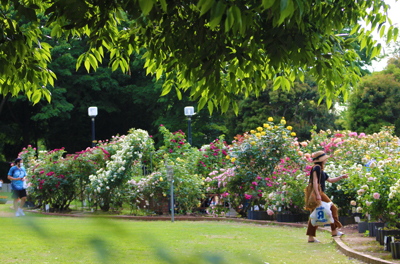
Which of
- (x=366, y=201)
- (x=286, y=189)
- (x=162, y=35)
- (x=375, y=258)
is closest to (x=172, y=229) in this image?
(x=286, y=189)

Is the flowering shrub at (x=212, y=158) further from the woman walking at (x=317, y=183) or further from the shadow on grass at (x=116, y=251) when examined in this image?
the shadow on grass at (x=116, y=251)

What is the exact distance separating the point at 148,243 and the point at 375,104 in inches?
1282

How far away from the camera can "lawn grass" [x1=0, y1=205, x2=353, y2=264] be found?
733 millimetres

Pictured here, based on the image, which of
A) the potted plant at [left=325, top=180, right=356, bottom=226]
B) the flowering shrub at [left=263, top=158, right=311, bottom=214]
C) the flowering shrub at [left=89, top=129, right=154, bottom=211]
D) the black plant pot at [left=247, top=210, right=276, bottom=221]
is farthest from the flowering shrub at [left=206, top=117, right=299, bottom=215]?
the flowering shrub at [left=89, top=129, right=154, bottom=211]

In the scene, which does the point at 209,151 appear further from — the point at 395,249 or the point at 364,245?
the point at 395,249

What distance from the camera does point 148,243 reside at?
2.68 ft

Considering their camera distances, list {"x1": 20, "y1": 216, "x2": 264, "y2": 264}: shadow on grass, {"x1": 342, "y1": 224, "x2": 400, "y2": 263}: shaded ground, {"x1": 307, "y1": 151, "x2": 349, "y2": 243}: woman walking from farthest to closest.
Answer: {"x1": 307, "y1": 151, "x2": 349, "y2": 243}: woman walking
{"x1": 342, "y1": 224, "x2": 400, "y2": 263}: shaded ground
{"x1": 20, "y1": 216, "x2": 264, "y2": 264}: shadow on grass

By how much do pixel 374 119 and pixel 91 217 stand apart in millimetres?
32161

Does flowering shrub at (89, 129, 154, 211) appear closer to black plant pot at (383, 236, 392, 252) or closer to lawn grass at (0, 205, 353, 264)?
lawn grass at (0, 205, 353, 264)

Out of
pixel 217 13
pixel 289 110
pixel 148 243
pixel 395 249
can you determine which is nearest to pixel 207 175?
pixel 395 249

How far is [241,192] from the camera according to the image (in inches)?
484

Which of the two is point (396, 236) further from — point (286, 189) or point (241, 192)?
point (241, 192)

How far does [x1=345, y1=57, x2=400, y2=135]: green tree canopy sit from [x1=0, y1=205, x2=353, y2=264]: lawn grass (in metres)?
22.3

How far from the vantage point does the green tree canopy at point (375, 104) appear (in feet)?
98.8
